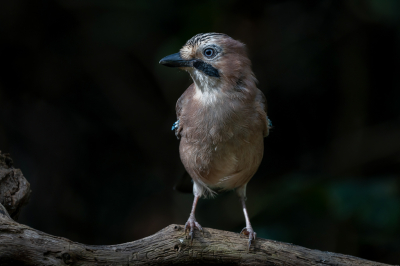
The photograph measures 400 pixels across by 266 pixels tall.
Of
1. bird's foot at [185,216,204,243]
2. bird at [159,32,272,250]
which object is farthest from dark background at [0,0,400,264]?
bird's foot at [185,216,204,243]

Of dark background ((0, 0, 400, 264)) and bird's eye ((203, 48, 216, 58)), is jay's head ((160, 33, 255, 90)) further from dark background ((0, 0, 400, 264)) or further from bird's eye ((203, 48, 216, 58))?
dark background ((0, 0, 400, 264))

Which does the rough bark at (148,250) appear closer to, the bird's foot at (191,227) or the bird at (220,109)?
the bird's foot at (191,227)

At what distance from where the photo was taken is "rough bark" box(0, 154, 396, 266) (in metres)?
2.38

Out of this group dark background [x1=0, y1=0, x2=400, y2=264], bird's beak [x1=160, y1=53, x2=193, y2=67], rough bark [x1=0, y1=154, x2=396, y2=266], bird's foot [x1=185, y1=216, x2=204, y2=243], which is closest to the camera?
rough bark [x1=0, y1=154, x2=396, y2=266]

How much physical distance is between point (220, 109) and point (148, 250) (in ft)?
4.04

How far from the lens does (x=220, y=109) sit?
10.5 ft

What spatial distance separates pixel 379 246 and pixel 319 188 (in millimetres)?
1175

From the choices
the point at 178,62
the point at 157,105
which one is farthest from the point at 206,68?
the point at 157,105

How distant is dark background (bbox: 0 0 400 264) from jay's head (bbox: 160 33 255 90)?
157cm

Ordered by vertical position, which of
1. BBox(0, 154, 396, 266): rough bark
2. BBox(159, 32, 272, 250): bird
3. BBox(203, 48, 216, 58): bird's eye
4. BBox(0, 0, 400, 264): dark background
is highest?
BBox(0, 0, 400, 264): dark background

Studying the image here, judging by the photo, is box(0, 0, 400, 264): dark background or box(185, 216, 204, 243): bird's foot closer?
box(185, 216, 204, 243): bird's foot

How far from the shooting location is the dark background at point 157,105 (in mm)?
5137

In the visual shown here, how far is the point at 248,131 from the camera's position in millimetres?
3268

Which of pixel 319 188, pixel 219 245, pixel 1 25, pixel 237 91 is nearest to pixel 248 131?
pixel 237 91
